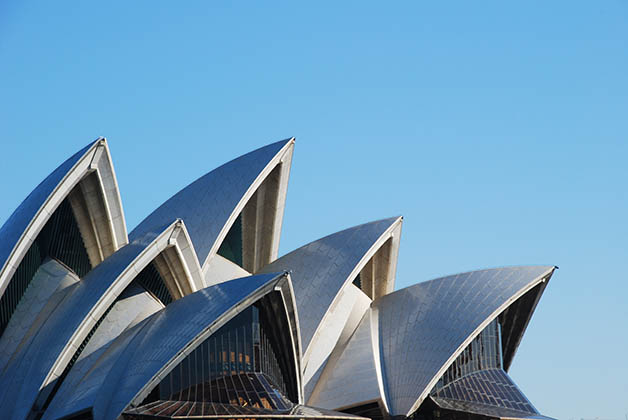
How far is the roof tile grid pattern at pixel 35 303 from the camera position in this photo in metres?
35.5

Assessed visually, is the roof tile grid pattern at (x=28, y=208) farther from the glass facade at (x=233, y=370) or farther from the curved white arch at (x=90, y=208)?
the glass facade at (x=233, y=370)

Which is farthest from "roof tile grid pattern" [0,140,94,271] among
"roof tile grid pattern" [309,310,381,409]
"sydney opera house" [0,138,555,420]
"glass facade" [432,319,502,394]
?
"glass facade" [432,319,502,394]

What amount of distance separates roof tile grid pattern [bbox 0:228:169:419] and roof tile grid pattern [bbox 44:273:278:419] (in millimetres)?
1440

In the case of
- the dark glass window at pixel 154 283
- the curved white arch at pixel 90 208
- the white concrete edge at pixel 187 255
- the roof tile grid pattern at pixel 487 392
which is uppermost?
the curved white arch at pixel 90 208

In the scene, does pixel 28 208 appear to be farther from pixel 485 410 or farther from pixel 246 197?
pixel 485 410

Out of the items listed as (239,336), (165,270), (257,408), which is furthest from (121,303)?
(257,408)

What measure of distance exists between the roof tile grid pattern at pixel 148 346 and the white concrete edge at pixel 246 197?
5810mm

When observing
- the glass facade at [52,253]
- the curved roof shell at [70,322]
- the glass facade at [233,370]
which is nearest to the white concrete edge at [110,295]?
the curved roof shell at [70,322]

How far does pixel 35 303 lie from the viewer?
36562 mm

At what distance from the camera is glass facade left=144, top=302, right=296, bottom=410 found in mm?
32312

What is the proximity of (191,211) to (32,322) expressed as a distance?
1014 cm

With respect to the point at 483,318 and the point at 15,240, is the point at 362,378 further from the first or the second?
the point at 15,240

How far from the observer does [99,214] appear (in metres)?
38.0

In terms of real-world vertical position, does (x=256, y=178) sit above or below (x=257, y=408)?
above
